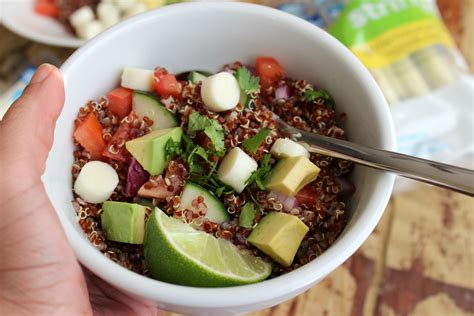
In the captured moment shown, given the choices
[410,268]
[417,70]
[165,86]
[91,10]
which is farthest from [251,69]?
[91,10]

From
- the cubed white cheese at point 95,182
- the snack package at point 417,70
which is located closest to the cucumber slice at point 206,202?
the cubed white cheese at point 95,182

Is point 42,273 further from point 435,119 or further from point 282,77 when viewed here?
point 435,119

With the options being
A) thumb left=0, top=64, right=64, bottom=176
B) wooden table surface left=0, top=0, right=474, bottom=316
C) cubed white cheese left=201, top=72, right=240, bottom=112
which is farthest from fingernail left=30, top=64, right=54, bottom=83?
wooden table surface left=0, top=0, right=474, bottom=316

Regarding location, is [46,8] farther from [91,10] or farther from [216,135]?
[216,135]

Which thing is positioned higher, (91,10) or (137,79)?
(137,79)

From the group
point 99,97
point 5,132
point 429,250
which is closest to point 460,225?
point 429,250

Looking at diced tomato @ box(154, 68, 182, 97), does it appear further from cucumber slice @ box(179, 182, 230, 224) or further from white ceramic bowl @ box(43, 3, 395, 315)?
cucumber slice @ box(179, 182, 230, 224)
